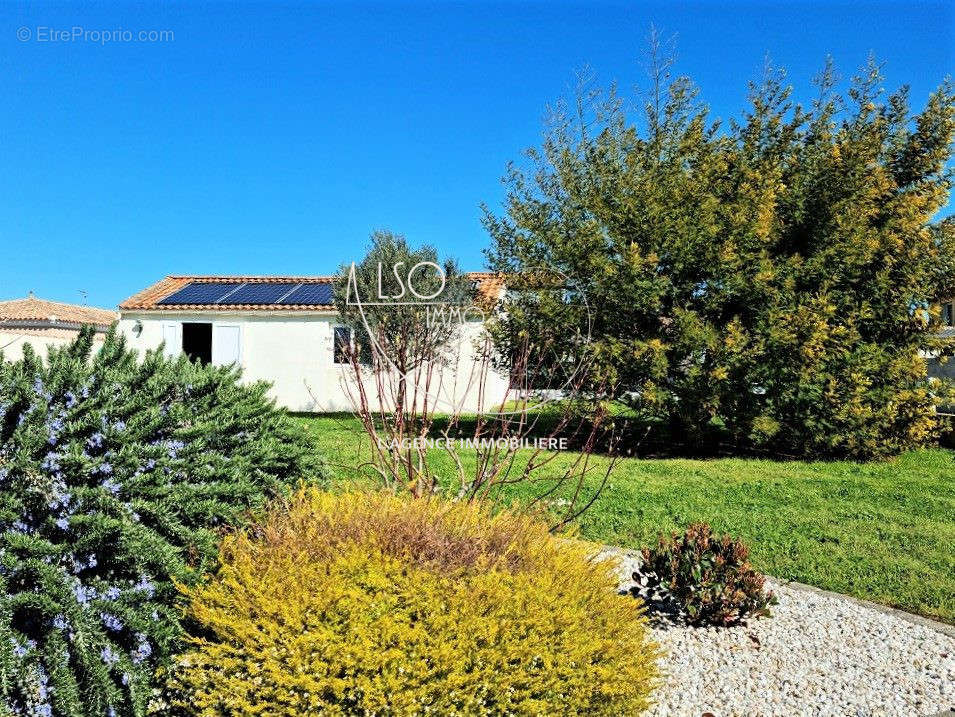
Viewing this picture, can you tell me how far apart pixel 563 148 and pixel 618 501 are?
871 centimetres

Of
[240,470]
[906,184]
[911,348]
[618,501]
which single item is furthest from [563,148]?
[240,470]

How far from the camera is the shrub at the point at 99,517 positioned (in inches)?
99.6

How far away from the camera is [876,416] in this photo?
1227cm

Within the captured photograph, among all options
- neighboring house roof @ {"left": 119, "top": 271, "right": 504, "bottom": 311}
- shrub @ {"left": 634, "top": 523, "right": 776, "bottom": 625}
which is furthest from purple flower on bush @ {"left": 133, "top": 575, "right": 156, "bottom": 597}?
neighboring house roof @ {"left": 119, "top": 271, "right": 504, "bottom": 311}

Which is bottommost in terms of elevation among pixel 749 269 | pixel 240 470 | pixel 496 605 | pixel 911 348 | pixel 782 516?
pixel 782 516

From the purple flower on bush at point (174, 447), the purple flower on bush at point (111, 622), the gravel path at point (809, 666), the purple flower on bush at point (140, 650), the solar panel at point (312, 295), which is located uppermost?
the solar panel at point (312, 295)

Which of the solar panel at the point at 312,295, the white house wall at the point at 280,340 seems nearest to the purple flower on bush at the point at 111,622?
the white house wall at the point at 280,340

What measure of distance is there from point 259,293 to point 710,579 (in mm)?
19078

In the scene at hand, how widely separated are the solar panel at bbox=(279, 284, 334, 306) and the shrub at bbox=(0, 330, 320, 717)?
17063 millimetres

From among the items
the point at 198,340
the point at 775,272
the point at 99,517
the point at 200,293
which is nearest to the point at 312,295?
the point at 200,293

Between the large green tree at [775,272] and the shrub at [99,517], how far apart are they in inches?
357

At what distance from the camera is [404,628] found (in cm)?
256

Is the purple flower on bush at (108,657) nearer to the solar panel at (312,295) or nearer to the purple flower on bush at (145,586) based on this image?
Result: the purple flower on bush at (145,586)

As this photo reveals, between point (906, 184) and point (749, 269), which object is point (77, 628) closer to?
point (749, 269)
